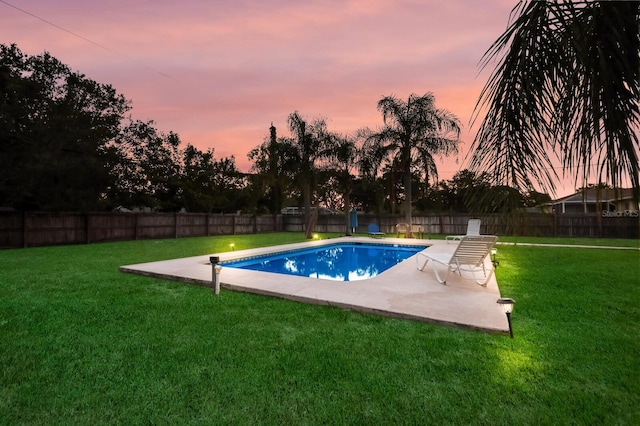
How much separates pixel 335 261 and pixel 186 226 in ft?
37.0

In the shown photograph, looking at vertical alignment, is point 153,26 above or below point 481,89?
above

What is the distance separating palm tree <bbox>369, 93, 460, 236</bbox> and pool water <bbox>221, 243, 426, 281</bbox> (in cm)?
412

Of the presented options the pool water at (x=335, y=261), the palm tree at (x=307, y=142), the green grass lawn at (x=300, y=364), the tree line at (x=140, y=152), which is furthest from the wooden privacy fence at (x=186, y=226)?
the palm tree at (x=307, y=142)

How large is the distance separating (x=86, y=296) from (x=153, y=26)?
7050mm

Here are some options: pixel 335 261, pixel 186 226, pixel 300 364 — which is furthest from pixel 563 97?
pixel 186 226

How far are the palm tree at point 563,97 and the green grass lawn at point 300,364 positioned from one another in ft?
5.62

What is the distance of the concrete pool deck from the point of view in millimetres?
3695

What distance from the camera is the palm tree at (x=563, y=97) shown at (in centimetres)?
87

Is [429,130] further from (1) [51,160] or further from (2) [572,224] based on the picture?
(1) [51,160]

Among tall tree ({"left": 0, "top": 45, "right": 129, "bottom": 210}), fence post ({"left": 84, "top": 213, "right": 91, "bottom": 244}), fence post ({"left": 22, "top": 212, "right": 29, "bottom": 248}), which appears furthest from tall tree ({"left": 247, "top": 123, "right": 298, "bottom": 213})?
fence post ({"left": 22, "top": 212, "right": 29, "bottom": 248})

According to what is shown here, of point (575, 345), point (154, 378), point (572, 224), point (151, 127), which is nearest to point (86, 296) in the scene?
point (154, 378)

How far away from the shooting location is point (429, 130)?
14.5 m

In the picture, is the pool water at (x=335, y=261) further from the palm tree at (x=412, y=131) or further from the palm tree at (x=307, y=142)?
the palm tree at (x=307, y=142)

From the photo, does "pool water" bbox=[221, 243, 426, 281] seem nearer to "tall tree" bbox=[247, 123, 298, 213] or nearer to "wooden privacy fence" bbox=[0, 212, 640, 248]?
"wooden privacy fence" bbox=[0, 212, 640, 248]
